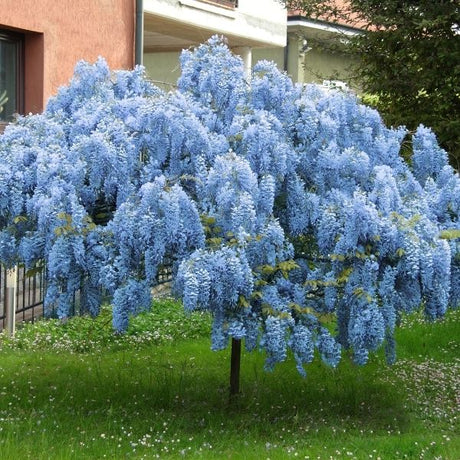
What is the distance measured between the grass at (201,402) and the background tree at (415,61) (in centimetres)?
342

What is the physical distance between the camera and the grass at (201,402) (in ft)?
25.2

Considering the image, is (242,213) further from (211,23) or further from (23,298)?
(211,23)

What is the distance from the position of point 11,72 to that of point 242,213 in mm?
9760

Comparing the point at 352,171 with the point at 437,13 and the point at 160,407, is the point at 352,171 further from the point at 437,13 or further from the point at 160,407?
the point at 437,13

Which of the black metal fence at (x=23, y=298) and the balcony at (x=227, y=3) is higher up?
the balcony at (x=227, y=3)

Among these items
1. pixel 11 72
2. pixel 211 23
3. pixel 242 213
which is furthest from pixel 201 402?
pixel 211 23

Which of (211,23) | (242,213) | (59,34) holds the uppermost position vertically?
(211,23)

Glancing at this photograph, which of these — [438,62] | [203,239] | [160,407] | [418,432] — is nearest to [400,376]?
[418,432]

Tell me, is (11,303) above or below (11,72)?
below

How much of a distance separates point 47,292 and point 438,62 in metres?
8.17

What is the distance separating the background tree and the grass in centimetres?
342

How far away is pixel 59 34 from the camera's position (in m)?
16.4

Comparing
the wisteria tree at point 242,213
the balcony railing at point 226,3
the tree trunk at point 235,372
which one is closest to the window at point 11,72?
the balcony railing at point 226,3

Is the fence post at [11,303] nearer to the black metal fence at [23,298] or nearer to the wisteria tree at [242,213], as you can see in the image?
the black metal fence at [23,298]
